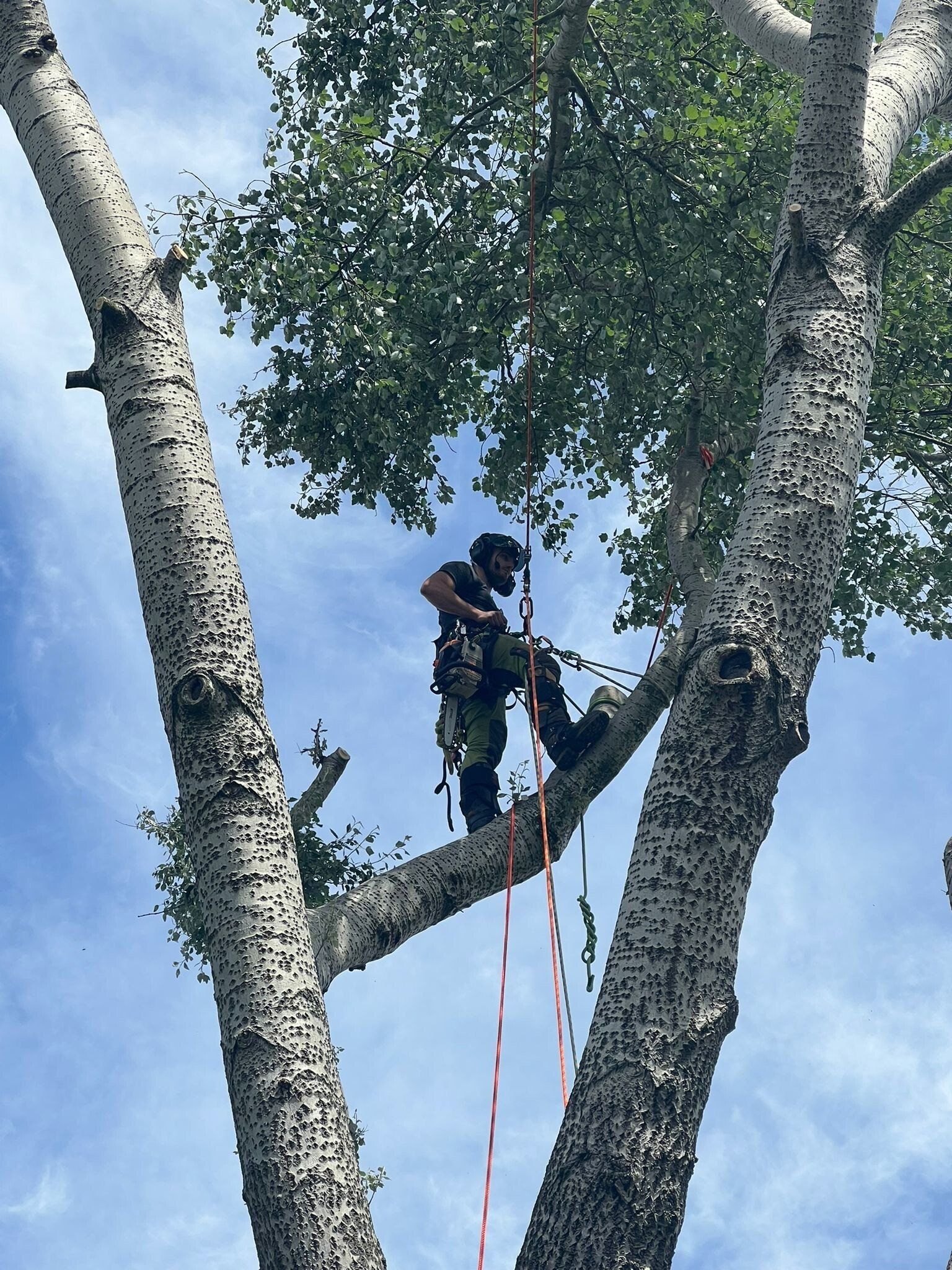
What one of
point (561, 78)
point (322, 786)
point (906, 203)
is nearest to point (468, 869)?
point (322, 786)

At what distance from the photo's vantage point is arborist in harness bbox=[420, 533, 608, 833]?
21.5 ft

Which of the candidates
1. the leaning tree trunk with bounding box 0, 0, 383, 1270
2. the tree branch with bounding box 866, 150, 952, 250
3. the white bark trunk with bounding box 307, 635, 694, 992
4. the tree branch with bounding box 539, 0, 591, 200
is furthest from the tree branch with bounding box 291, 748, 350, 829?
the tree branch with bounding box 539, 0, 591, 200

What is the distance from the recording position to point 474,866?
4762 mm

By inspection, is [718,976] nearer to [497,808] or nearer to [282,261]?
[497,808]

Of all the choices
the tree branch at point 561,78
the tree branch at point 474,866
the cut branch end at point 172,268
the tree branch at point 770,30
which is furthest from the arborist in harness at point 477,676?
the cut branch end at point 172,268

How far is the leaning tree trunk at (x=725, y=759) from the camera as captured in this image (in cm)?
266

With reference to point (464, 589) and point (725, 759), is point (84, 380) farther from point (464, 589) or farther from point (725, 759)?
point (464, 589)

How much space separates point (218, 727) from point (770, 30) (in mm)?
4908

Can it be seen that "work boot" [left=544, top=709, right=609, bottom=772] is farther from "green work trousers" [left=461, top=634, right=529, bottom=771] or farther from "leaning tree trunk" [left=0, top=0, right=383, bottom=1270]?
"leaning tree trunk" [left=0, top=0, right=383, bottom=1270]

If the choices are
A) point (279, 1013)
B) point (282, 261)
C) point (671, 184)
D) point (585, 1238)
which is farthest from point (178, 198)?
point (585, 1238)

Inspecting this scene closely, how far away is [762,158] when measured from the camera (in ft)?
25.1

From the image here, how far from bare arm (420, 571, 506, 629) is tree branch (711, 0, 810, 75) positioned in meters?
3.01

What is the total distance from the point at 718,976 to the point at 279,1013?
99 centimetres

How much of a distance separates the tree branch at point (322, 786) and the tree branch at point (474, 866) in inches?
28.3
